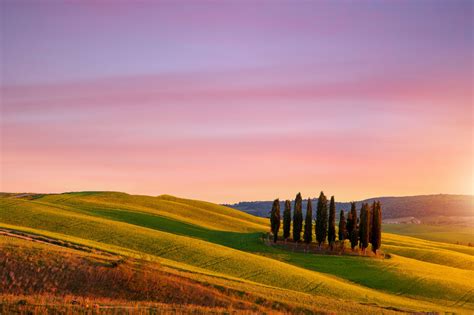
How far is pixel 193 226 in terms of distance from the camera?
9081 cm

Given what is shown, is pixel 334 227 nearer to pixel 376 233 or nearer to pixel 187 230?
pixel 376 233

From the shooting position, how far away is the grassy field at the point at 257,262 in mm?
47438

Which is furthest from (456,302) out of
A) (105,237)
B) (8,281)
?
(8,281)

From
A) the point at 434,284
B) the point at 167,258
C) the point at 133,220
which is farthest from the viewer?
the point at 133,220

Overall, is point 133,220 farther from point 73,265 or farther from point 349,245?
point 73,265

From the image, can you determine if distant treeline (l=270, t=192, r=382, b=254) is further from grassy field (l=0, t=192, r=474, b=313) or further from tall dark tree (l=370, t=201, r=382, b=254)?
grassy field (l=0, t=192, r=474, b=313)

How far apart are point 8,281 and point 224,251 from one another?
31.3 m

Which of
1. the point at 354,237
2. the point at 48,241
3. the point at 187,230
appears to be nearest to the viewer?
the point at 48,241

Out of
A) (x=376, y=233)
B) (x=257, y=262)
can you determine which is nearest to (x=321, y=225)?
(x=376, y=233)

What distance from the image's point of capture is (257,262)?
2357 inches

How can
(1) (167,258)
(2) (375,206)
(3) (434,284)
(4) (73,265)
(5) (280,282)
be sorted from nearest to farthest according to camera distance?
1. (4) (73,265)
2. (5) (280,282)
3. (1) (167,258)
4. (3) (434,284)
5. (2) (375,206)

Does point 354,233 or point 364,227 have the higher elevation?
point 364,227

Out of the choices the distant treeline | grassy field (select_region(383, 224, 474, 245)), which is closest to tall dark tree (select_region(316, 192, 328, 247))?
the distant treeline

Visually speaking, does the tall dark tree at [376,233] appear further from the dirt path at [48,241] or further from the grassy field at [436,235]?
the grassy field at [436,235]
